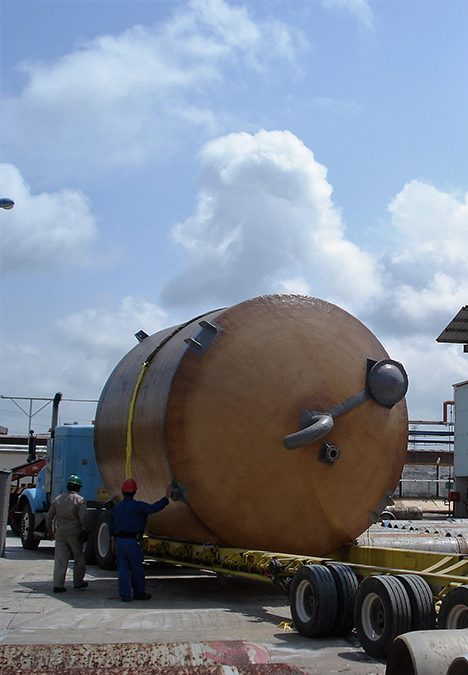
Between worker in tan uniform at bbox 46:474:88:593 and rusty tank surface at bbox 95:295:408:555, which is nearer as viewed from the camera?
rusty tank surface at bbox 95:295:408:555

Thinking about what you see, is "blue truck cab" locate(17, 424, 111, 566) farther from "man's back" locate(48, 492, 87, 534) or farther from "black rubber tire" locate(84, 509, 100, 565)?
"man's back" locate(48, 492, 87, 534)

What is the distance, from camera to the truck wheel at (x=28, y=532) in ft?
56.4

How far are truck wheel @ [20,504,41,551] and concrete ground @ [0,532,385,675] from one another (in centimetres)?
360

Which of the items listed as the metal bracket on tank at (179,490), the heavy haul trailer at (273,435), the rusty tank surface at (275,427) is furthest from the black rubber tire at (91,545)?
the metal bracket on tank at (179,490)

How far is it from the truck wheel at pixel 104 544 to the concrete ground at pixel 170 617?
0.24 m

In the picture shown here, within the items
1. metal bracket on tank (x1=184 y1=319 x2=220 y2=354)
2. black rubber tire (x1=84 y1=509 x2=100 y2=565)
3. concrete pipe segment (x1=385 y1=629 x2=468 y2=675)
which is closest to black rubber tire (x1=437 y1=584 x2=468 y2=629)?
concrete pipe segment (x1=385 y1=629 x2=468 y2=675)

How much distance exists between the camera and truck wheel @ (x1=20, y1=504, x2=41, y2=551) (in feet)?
56.4

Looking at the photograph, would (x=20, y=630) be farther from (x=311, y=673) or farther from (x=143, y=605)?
(x=311, y=673)

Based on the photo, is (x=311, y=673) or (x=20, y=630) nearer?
(x=311, y=673)

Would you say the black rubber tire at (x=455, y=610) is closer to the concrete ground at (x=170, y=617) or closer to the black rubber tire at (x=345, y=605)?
the concrete ground at (x=170, y=617)

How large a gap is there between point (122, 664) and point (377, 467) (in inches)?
230

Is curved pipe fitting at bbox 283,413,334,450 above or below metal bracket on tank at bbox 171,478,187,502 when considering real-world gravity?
above

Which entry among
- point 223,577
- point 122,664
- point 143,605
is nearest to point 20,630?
point 143,605

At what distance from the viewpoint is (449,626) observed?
6859mm
